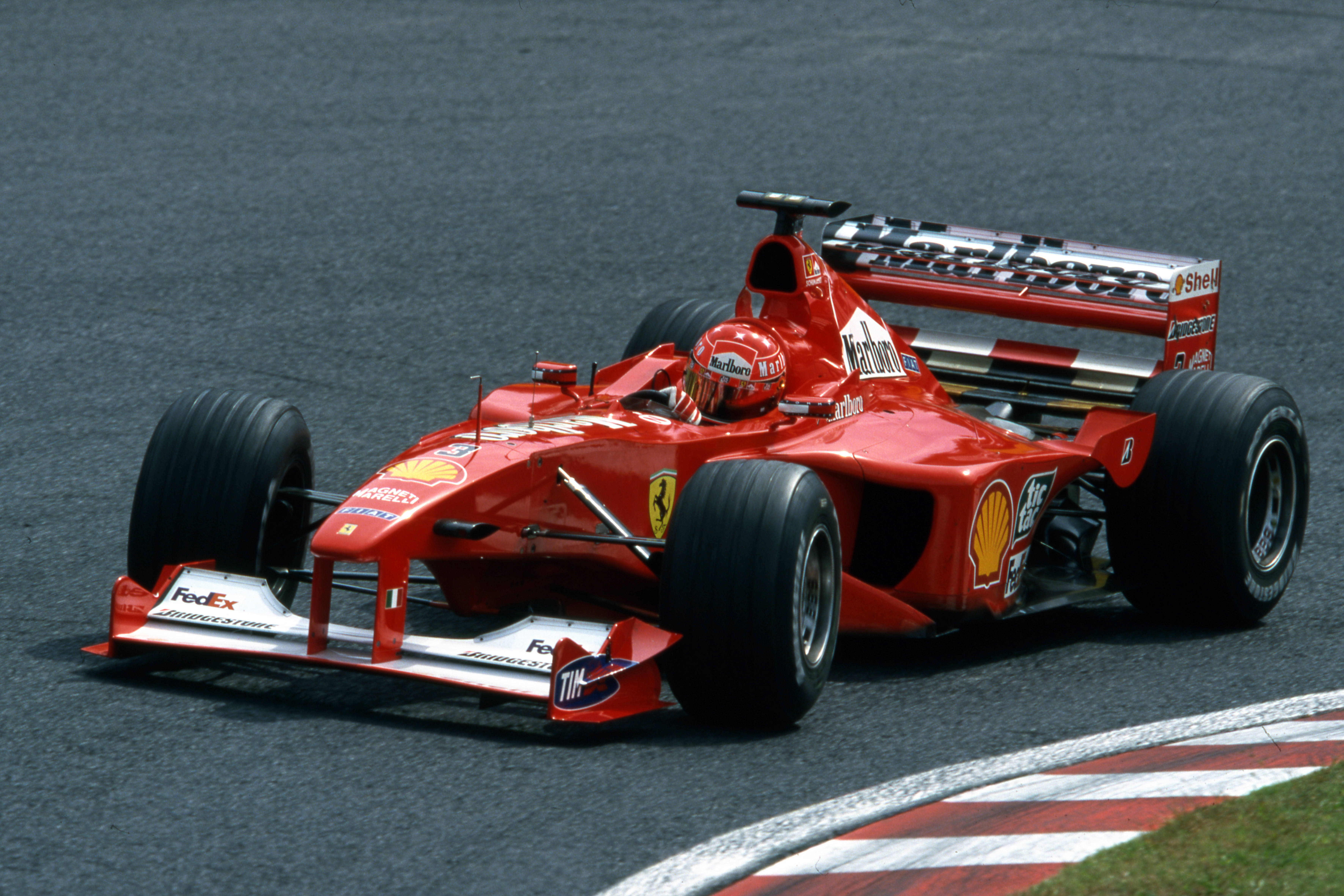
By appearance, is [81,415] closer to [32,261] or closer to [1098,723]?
[32,261]

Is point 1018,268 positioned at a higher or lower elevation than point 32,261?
higher

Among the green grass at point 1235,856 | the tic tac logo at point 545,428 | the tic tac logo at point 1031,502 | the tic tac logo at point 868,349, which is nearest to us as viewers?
the green grass at point 1235,856

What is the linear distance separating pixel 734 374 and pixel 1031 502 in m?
1.27

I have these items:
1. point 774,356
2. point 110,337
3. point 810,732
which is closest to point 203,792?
point 810,732

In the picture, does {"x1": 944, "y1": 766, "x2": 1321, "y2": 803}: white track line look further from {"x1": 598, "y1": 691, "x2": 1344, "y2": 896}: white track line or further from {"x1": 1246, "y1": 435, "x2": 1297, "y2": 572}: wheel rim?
{"x1": 1246, "y1": 435, "x2": 1297, "y2": 572}: wheel rim

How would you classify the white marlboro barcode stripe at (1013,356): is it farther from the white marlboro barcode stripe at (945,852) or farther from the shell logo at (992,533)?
the white marlboro barcode stripe at (945,852)

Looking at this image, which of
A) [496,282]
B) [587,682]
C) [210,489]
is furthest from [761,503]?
[496,282]

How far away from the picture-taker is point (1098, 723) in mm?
6160

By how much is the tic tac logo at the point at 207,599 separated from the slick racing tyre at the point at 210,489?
26cm

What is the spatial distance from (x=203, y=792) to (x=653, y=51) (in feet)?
51.4

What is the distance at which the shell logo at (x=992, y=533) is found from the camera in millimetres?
6773

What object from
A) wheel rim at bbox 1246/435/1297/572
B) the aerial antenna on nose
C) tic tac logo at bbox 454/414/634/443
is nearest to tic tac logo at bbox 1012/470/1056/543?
wheel rim at bbox 1246/435/1297/572

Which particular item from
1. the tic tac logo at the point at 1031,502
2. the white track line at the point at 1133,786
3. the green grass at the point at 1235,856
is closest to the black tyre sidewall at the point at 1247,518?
the tic tac logo at the point at 1031,502

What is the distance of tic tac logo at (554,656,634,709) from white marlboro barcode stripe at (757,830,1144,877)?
94 centimetres
